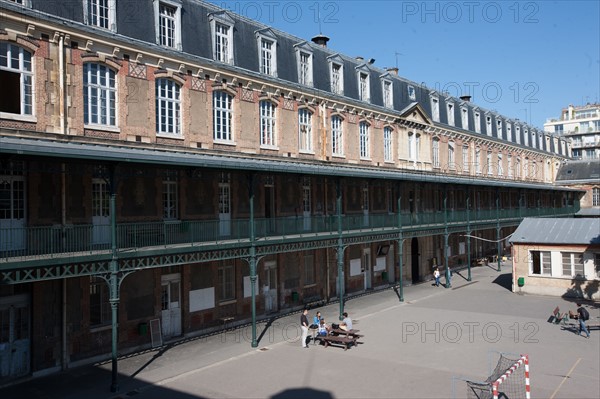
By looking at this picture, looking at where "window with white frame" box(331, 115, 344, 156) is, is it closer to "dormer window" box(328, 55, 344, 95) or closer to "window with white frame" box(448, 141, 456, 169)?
"dormer window" box(328, 55, 344, 95)

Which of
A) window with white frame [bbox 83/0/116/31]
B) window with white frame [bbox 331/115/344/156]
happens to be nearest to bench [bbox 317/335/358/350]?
window with white frame [bbox 331/115/344/156]

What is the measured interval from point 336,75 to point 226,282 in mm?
12383

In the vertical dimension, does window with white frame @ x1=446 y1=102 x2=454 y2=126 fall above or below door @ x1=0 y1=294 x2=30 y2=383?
above

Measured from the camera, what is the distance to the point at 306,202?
2323cm

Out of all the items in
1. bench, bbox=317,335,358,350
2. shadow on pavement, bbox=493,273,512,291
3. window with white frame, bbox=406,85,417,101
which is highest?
window with white frame, bbox=406,85,417,101

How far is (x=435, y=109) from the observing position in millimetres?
34750

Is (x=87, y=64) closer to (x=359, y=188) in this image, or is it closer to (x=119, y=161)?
(x=119, y=161)

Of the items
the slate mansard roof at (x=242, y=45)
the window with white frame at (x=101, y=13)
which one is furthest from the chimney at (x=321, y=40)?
the window with white frame at (x=101, y=13)

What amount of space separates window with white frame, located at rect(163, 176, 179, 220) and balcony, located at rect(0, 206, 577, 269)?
3.30 feet

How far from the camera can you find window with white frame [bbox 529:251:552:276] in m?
24.3

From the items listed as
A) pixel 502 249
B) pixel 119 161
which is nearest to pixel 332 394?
pixel 119 161

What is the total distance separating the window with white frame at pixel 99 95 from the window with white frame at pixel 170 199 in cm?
257

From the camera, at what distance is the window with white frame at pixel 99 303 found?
15118 mm

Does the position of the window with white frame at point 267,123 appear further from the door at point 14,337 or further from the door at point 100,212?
the door at point 14,337
